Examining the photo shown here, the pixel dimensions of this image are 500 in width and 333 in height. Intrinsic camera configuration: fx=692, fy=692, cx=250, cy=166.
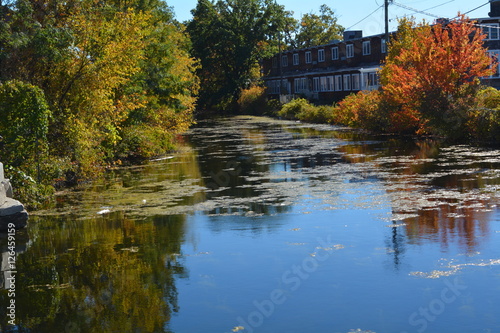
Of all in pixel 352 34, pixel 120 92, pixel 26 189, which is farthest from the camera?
pixel 352 34

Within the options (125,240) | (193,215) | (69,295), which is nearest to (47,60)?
(193,215)

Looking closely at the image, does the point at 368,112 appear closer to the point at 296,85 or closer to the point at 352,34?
the point at 352,34

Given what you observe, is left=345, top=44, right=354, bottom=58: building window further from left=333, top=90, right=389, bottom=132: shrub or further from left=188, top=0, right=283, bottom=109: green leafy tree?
left=333, top=90, right=389, bottom=132: shrub

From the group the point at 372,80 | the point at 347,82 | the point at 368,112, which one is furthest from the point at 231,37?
the point at 368,112

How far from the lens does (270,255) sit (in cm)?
1321

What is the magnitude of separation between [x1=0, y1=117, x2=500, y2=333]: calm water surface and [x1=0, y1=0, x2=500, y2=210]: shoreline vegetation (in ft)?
6.72

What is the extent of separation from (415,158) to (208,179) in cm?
936

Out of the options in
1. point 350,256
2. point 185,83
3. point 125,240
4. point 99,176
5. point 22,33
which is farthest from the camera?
point 185,83

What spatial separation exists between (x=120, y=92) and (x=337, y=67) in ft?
185

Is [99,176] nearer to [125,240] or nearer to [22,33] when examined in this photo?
[22,33]

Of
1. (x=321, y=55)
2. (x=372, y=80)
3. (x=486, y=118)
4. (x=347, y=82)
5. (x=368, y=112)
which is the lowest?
(x=486, y=118)

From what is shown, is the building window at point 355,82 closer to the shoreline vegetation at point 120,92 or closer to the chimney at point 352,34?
the shoreline vegetation at point 120,92

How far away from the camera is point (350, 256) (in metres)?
12.8

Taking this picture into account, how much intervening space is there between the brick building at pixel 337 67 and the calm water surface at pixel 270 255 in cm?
4251
